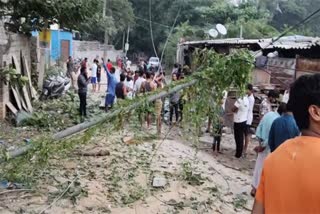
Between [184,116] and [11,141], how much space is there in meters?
3.85

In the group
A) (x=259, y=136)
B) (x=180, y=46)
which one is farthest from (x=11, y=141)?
(x=180, y=46)

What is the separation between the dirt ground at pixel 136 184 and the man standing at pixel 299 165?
3646 mm

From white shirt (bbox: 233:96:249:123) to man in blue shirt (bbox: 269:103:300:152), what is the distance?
10.9ft

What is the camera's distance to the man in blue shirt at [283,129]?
17.0 feet

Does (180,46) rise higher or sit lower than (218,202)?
higher

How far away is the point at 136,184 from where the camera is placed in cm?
629

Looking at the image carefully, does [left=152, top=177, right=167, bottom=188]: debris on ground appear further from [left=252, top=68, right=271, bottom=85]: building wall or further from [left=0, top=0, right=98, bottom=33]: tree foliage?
[left=252, top=68, right=271, bottom=85]: building wall

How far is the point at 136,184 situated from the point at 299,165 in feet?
15.1

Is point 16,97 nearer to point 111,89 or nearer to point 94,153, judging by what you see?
point 111,89

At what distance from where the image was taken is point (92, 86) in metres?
20.3

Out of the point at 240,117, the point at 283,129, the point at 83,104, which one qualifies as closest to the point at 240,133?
the point at 240,117

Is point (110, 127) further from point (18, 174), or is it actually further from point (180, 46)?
point (180, 46)

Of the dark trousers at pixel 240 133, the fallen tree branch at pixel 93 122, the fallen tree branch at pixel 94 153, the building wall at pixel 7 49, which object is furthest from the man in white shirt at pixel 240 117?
the building wall at pixel 7 49

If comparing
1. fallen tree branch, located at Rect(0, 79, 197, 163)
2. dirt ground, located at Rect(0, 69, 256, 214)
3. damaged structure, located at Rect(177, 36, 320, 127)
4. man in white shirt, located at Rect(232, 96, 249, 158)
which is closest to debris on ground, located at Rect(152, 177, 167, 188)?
dirt ground, located at Rect(0, 69, 256, 214)
